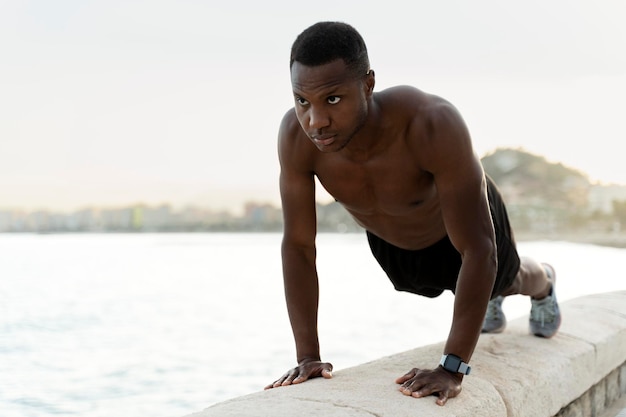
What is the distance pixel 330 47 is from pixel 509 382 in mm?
1220

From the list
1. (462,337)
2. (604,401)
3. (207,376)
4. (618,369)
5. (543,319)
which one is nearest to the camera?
(462,337)

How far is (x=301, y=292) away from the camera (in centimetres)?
268

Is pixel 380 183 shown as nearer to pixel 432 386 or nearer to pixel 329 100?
pixel 329 100

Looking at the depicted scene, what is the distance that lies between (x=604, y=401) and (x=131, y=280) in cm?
2016

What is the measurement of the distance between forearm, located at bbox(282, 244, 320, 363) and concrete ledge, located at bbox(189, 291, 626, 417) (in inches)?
6.6

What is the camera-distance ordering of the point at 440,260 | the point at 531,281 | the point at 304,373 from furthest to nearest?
the point at 531,281 → the point at 440,260 → the point at 304,373

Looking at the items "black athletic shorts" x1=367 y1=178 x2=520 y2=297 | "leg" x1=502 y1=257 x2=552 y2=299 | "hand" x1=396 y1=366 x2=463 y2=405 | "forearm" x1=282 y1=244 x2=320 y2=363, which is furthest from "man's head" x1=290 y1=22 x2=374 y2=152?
"leg" x1=502 y1=257 x2=552 y2=299

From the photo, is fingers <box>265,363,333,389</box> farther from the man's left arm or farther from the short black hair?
the short black hair

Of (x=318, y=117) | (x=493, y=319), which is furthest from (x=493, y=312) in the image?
(x=318, y=117)

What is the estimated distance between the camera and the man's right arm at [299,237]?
2605 millimetres

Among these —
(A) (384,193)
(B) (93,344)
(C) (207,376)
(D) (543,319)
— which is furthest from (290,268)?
(B) (93,344)

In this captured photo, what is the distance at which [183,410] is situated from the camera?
606cm

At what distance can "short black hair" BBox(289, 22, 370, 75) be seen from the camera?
216 cm

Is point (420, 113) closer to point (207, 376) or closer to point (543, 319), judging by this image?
point (543, 319)
